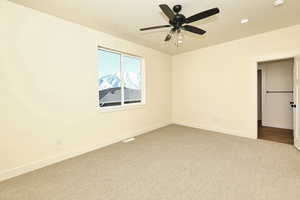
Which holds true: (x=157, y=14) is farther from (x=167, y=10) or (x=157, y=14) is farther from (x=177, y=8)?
(x=167, y=10)

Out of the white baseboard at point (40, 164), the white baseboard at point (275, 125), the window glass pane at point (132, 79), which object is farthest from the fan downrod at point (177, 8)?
the white baseboard at point (275, 125)

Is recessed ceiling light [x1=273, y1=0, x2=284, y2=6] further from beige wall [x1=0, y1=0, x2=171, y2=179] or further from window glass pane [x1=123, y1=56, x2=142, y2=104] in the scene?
window glass pane [x1=123, y1=56, x2=142, y2=104]

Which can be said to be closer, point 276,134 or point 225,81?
point 276,134

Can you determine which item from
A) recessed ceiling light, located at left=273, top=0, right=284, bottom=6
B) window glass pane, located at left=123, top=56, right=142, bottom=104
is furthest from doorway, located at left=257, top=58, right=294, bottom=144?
window glass pane, located at left=123, top=56, right=142, bottom=104

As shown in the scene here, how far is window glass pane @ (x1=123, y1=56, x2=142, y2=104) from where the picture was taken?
4.13 m

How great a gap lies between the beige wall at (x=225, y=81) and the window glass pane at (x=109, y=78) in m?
2.34

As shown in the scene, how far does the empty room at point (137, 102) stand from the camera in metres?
2.07

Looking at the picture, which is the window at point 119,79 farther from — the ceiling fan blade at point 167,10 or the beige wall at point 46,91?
the ceiling fan blade at point 167,10

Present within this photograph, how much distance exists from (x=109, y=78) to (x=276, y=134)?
476 cm

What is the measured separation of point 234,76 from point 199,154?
97.3 inches

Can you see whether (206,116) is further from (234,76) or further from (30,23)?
(30,23)

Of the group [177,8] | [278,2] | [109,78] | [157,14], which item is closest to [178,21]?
[177,8]

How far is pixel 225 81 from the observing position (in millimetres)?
4277

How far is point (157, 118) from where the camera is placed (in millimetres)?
5000
